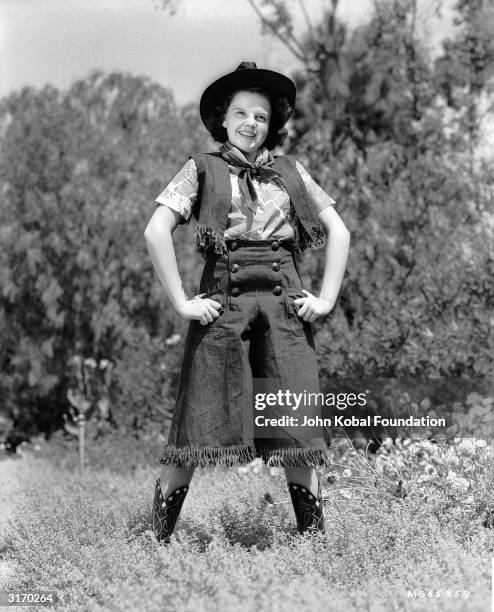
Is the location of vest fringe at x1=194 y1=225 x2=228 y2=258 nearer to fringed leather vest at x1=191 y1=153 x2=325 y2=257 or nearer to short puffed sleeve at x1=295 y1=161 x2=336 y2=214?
fringed leather vest at x1=191 y1=153 x2=325 y2=257

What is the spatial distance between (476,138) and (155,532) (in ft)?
15.0

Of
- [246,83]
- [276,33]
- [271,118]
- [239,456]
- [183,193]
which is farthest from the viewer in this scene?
[276,33]

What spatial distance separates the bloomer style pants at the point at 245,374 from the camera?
10.5 feet

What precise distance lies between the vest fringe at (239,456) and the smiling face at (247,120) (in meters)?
1.17

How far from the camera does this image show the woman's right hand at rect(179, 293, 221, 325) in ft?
10.5

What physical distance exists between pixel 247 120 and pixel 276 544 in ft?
5.40

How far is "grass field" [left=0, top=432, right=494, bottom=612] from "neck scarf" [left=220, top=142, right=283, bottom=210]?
4.29 ft

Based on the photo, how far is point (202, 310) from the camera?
3.19 meters

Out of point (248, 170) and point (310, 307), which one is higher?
point (248, 170)

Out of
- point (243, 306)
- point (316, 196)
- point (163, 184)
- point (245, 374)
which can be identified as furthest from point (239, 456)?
point (163, 184)

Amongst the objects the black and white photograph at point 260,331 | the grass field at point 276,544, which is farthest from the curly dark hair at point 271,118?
the grass field at point 276,544

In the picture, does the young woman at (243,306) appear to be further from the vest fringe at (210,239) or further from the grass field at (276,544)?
the grass field at (276,544)

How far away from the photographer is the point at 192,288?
7.20m

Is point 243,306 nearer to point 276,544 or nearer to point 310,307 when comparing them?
point 310,307
